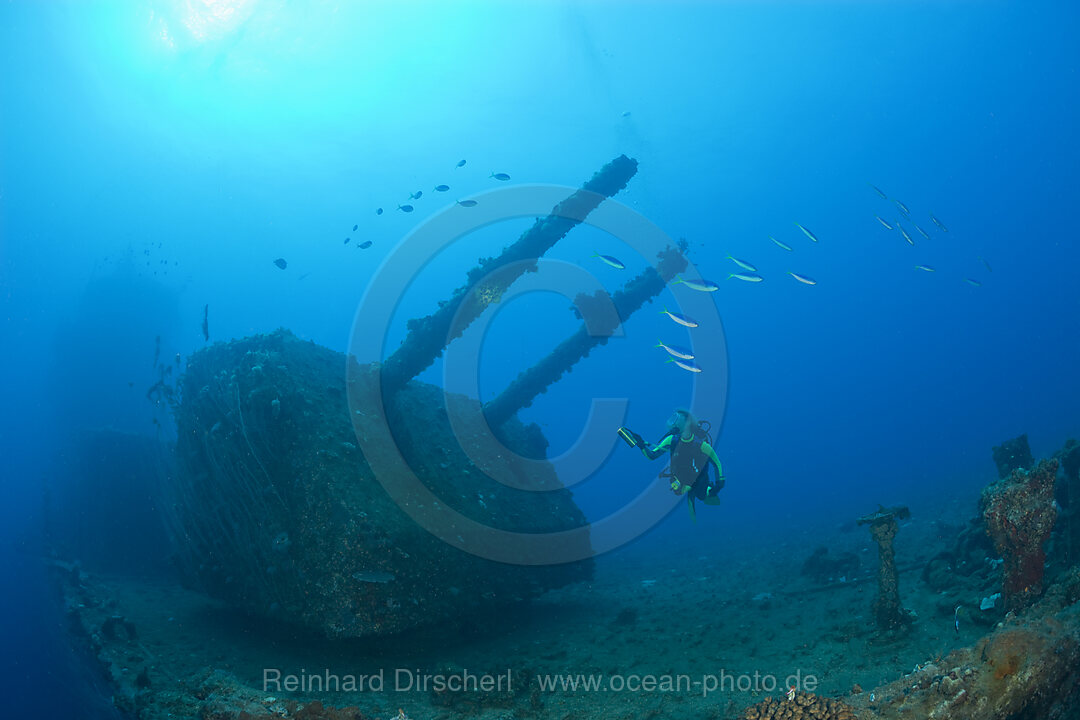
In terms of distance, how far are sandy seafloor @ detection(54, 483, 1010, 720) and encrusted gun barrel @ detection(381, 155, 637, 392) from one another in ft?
15.1

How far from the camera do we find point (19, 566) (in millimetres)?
17859

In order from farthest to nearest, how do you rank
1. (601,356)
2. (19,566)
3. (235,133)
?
(601,356), (235,133), (19,566)

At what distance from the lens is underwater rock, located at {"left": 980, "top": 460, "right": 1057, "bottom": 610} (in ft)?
15.4

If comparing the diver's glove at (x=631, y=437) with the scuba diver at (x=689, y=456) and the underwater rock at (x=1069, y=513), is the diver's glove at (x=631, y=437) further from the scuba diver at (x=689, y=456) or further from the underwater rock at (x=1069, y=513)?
the underwater rock at (x=1069, y=513)

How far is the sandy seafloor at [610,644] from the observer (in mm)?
5234

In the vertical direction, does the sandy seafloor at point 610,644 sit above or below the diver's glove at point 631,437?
below

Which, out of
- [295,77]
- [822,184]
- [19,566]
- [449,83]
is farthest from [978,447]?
[295,77]

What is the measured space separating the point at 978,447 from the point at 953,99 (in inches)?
1849

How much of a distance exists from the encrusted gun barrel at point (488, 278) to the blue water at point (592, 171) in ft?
24.9

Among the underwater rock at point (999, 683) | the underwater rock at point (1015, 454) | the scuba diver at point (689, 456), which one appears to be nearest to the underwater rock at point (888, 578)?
the scuba diver at point (689, 456)

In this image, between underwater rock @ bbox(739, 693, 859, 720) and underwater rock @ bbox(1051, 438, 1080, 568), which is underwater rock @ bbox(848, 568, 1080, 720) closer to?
underwater rock @ bbox(739, 693, 859, 720)

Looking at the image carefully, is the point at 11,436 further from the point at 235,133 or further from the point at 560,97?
the point at 560,97

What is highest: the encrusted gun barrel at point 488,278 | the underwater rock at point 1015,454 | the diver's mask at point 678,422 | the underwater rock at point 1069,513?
the encrusted gun barrel at point 488,278

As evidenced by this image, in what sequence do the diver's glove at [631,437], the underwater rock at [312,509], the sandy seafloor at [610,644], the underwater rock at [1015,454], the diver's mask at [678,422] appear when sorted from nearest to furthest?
the sandy seafloor at [610,644] → the underwater rock at [312,509] → the diver's glove at [631,437] → the diver's mask at [678,422] → the underwater rock at [1015,454]
